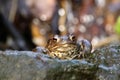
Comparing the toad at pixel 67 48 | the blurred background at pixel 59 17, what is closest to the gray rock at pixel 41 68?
the toad at pixel 67 48

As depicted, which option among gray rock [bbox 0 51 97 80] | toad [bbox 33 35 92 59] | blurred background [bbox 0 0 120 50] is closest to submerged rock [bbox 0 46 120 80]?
gray rock [bbox 0 51 97 80]

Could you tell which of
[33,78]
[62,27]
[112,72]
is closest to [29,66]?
[33,78]

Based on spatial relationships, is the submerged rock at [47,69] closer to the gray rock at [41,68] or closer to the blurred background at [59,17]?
the gray rock at [41,68]

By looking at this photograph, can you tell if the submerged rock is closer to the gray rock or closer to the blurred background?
the gray rock

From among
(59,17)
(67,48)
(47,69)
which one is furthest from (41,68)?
(59,17)

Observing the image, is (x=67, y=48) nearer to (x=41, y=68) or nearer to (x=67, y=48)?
(x=67, y=48)
